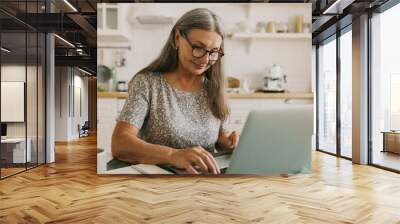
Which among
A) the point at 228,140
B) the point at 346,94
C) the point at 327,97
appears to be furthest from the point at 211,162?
the point at 327,97

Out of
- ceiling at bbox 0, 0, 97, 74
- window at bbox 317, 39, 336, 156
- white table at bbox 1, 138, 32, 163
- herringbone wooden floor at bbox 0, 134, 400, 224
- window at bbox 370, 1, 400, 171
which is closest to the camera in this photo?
herringbone wooden floor at bbox 0, 134, 400, 224

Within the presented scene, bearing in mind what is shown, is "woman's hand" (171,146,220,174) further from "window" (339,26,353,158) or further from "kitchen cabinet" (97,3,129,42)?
"window" (339,26,353,158)

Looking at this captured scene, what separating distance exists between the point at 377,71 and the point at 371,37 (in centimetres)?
65

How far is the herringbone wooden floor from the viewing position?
3812 mm

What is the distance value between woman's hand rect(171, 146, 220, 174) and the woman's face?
3.71 ft

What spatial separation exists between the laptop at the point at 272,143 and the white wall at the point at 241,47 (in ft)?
1.38

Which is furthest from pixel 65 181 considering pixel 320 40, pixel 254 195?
pixel 320 40

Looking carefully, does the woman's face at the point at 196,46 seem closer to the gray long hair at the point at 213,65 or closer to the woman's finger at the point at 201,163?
the gray long hair at the point at 213,65

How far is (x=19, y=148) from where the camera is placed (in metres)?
6.58

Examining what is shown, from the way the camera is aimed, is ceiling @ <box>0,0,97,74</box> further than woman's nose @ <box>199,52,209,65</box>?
Yes

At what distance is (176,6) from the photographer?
593 centimetres

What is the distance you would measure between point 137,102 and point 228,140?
56.2 inches

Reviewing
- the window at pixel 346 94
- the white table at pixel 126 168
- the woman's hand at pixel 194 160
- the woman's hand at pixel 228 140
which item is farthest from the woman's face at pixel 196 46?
the window at pixel 346 94

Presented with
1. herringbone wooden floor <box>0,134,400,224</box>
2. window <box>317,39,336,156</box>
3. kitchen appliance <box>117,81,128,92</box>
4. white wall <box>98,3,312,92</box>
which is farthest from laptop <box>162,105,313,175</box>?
window <box>317,39,336,156</box>
